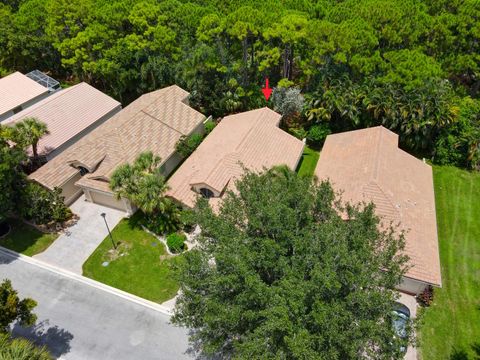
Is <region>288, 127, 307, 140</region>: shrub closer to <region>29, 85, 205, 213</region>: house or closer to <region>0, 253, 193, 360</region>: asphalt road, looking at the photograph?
<region>29, 85, 205, 213</region>: house

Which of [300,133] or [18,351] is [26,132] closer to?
[18,351]

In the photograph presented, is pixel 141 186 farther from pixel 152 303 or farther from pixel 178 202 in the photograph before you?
pixel 152 303

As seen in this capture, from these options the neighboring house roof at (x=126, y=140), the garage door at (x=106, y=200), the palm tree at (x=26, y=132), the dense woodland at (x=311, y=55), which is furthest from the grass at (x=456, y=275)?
the palm tree at (x=26, y=132)

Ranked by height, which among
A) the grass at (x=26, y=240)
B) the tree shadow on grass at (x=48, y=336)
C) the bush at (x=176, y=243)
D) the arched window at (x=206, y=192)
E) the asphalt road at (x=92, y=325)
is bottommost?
the tree shadow on grass at (x=48, y=336)

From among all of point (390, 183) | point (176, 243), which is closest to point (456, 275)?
point (390, 183)

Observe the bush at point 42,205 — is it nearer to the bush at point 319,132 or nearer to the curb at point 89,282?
the curb at point 89,282

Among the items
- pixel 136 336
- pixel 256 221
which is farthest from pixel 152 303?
pixel 256 221
